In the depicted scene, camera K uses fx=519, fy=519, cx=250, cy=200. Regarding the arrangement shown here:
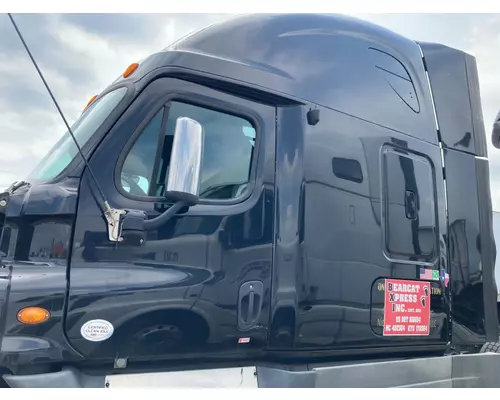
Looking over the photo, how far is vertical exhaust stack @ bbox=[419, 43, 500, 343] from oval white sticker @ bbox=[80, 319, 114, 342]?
2249 mm

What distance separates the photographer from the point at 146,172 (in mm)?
2574

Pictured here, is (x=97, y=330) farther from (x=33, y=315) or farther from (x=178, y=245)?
(x=178, y=245)

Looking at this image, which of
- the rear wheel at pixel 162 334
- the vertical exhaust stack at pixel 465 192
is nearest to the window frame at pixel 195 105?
the rear wheel at pixel 162 334

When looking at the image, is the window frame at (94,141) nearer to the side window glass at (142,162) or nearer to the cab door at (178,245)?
the cab door at (178,245)

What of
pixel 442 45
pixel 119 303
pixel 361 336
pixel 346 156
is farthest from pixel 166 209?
pixel 442 45

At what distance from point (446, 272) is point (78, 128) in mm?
2449

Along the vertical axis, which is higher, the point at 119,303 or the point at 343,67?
the point at 343,67

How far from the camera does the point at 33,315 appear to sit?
2.21 metres

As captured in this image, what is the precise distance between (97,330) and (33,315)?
0.28 m

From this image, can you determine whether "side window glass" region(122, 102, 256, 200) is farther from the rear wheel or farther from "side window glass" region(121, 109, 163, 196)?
the rear wheel

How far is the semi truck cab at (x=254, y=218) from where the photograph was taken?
2352 mm

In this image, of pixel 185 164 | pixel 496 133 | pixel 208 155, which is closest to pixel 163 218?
pixel 185 164

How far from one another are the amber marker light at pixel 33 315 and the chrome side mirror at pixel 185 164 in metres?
0.73

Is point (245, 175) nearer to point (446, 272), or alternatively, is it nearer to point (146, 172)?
point (146, 172)
